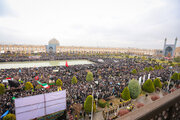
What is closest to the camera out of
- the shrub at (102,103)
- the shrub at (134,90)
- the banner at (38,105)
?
the banner at (38,105)

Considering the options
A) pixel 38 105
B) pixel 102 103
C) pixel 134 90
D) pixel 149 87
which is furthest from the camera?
pixel 149 87

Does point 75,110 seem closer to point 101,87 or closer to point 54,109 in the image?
point 54,109

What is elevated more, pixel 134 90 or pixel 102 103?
pixel 134 90

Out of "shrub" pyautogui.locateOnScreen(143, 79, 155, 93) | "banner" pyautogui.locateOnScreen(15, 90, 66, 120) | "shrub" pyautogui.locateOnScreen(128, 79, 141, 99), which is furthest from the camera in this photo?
"shrub" pyautogui.locateOnScreen(143, 79, 155, 93)

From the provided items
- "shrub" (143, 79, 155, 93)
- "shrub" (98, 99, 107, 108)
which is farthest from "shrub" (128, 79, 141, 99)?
"shrub" (98, 99, 107, 108)

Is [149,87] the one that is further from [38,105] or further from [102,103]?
[38,105]

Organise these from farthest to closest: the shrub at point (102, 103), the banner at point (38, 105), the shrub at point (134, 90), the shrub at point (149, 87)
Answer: the shrub at point (149, 87), the shrub at point (134, 90), the shrub at point (102, 103), the banner at point (38, 105)

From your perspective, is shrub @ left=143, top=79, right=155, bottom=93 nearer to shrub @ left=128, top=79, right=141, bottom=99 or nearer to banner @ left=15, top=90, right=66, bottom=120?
shrub @ left=128, top=79, right=141, bottom=99

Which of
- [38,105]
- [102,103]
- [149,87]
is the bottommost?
[102,103]

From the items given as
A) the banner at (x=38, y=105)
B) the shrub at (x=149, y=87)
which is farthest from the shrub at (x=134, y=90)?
the banner at (x=38, y=105)

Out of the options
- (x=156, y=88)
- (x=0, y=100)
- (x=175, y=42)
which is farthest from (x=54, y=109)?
(x=175, y=42)

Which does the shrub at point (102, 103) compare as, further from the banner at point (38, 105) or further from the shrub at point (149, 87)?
the shrub at point (149, 87)

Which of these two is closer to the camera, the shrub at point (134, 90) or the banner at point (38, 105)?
the banner at point (38, 105)

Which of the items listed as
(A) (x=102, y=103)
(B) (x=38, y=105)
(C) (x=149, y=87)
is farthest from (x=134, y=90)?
(B) (x=38, y=105)
